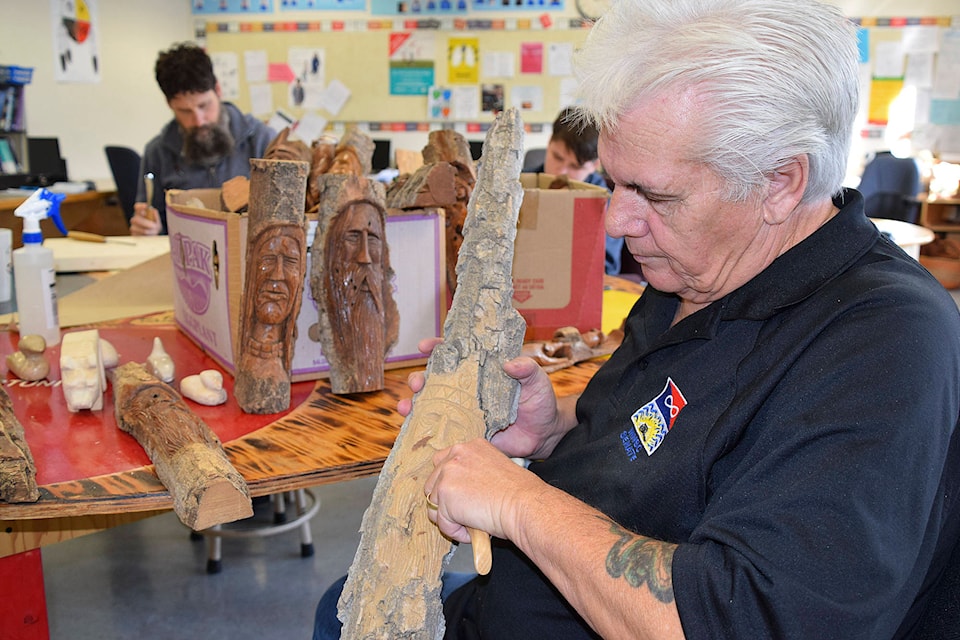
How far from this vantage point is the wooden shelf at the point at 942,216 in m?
7.13

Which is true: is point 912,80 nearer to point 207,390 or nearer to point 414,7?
point 414,7

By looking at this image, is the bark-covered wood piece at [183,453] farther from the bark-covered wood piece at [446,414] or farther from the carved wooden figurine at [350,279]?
the carved wooden figurine at [350,279]

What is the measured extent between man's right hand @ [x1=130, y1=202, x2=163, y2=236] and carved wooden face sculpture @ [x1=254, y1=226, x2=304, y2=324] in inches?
96.1

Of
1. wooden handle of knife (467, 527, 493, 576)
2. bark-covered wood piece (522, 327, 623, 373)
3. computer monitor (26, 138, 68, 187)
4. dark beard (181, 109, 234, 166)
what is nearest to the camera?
wooden handle of knife (467, 527, 493, 576)

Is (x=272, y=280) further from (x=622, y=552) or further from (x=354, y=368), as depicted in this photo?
(x=622, y=552)

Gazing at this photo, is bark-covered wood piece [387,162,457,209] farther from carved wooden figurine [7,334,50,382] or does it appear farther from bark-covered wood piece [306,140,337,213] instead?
carved wooden figurine [7,334,50,382]

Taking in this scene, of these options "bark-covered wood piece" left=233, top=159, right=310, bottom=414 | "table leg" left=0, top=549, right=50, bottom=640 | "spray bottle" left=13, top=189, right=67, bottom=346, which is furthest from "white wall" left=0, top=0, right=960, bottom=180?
"table leg" left=0, top=549, right=50, bottom=640

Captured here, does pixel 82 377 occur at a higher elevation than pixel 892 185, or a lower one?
lower

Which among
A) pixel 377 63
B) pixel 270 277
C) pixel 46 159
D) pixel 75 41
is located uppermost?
pixel 75 41

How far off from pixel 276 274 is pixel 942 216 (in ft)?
24.3

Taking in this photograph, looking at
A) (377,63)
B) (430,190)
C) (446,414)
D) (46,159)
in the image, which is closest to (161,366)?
(430,190)

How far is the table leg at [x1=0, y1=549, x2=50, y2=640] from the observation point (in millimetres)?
1367

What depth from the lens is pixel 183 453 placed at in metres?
1.29

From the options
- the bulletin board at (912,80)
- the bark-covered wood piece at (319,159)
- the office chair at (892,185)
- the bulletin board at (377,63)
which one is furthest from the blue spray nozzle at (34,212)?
the bulletin board at (912,80)
